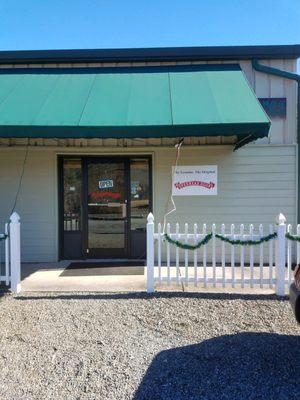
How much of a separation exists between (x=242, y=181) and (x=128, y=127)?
334 centimetres

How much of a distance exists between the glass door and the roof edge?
229 centimetres

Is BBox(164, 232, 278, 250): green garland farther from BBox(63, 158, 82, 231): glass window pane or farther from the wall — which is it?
BBox(63, 158, 82, 231): glass window pane

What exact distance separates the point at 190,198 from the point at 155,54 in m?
3.29

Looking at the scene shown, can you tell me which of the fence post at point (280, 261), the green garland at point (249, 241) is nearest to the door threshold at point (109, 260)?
the green garland at point (249, 241)

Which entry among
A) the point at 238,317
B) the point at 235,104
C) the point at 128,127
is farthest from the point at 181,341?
the point at 235,104

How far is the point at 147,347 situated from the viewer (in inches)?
165

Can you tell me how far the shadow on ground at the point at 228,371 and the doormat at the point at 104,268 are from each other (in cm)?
336

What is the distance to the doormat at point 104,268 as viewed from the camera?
24.3ft

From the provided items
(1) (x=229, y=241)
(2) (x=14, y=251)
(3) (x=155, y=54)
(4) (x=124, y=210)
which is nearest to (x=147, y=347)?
(1) (x=229, y=241)

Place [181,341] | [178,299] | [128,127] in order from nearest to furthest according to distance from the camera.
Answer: [181,341]
[178,299]
[128,127]

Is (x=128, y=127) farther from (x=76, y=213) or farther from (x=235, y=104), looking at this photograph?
(x=76, y=213)

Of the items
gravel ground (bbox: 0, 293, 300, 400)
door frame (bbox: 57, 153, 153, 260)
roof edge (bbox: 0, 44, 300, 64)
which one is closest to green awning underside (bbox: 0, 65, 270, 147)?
roof edge (bbox: 0, 44, 300, 64)

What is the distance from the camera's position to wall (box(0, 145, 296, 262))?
842cm

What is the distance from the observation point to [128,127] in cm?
630
